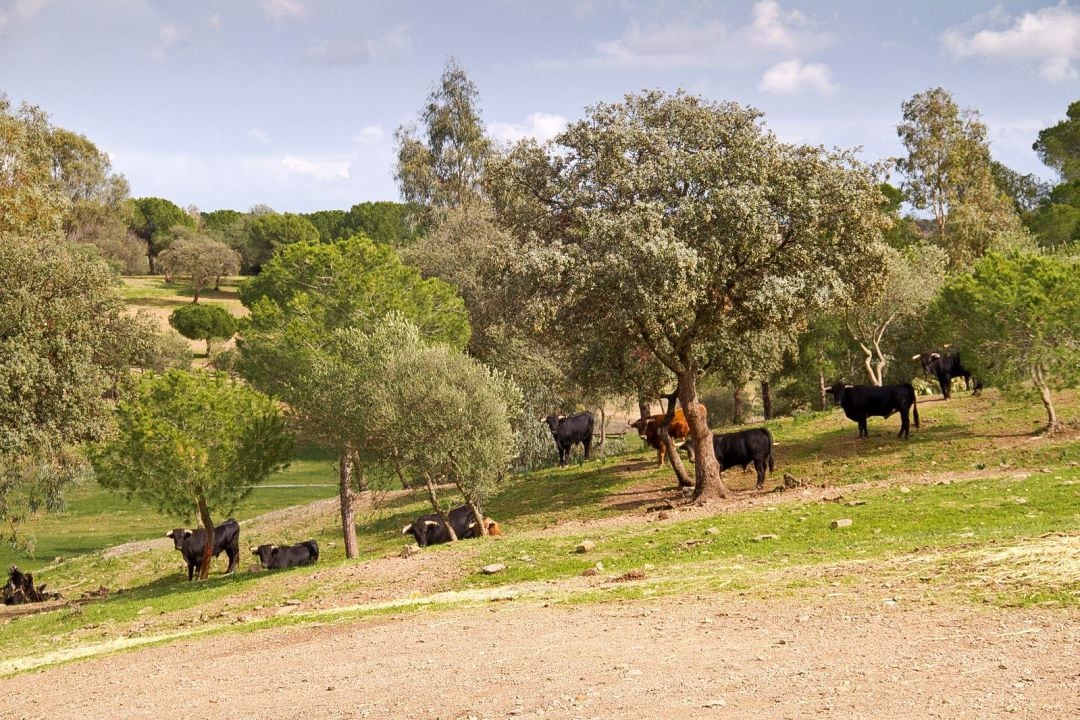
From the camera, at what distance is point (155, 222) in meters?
165

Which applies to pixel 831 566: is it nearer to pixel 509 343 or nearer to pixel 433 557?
pixel 433 557

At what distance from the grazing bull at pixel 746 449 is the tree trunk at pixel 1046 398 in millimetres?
8279

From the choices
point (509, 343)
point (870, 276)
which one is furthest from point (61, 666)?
point (509, 343)

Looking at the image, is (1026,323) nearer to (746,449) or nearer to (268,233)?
(746,449)

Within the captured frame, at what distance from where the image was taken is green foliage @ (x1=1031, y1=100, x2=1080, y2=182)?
9188 cm

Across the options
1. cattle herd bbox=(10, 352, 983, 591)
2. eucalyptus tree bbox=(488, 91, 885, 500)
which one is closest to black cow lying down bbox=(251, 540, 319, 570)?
cattle herd bbox=(10, 352, 983, 591)

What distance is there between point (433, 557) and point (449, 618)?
747cm

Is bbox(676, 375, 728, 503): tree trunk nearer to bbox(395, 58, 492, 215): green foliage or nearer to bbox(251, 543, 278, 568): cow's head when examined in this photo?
bbox(251, 543, 278, 568): cow's head

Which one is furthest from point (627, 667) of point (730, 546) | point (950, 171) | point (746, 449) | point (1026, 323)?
point (950, 171)

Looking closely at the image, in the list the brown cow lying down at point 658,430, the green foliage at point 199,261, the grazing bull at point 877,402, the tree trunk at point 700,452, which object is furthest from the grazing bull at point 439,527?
the green foliage at point 199,261

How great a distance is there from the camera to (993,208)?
2815 inches

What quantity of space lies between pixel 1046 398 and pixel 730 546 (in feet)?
48.9

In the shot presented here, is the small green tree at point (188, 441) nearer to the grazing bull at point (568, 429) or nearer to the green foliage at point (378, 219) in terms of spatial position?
the grazing bull at point (568, 429)

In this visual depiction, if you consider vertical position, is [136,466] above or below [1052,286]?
below
